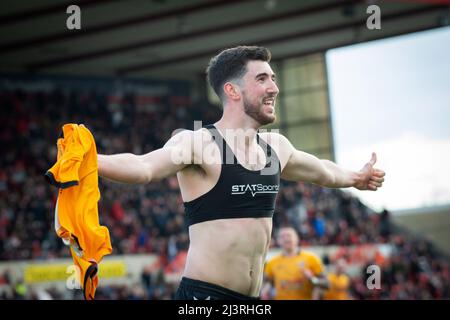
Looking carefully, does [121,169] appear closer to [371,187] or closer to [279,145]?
[279,145]

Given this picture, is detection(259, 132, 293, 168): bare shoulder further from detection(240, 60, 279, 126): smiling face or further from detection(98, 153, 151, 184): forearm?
detection(98, 153, 151, 184): forearm

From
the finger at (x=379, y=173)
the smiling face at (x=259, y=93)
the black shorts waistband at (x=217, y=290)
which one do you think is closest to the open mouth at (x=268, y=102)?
the smiling face at (x=259, y=93)

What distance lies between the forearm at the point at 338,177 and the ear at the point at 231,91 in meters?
0.93

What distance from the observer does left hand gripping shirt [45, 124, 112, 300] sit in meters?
4.23

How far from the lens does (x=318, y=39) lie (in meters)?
Result: 28.3

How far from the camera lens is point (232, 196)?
15.6 feet

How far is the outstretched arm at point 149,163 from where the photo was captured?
4.33m

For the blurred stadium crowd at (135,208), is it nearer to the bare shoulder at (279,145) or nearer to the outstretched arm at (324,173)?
the outstretched arm at (324,173)

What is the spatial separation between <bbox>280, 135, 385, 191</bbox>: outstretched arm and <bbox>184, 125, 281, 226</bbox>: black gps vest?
566mm

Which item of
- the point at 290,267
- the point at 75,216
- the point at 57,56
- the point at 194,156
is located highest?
the point at 57,56

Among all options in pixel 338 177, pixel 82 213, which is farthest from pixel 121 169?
pixel 338 177
